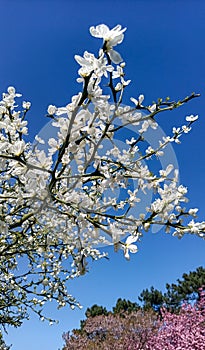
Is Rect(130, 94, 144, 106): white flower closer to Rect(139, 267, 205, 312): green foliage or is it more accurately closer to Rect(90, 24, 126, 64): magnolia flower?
Rect(90, 24, 126, 64): magnolia flower

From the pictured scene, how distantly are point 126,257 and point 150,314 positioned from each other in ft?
54.6

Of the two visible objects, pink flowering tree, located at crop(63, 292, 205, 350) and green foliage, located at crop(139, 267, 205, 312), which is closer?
pink flowering tree, located at crop(63, 292, 205, 350)

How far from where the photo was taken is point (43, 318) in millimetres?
4785

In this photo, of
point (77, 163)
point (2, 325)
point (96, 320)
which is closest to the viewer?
point (77, 163)

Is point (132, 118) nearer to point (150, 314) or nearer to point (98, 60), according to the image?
point (98, 60)

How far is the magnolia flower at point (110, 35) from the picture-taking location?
1406 millimetres

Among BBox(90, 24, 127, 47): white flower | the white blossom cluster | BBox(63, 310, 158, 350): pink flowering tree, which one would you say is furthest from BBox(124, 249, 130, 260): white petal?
BBox(63, 310, 158, 350): pink flowering tree

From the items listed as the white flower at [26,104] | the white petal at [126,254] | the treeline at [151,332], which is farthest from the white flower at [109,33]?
the treeline at [151,332]

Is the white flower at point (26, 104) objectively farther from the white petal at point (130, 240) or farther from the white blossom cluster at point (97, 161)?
the white petal at point (130, 240)

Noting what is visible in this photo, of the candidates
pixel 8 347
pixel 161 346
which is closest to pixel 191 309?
pixel 161 346

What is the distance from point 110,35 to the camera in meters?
1.42

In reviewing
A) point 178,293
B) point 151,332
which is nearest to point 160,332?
point 151,332

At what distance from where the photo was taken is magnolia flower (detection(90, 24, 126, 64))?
4.61 feet

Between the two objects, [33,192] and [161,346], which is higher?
[161,346]
